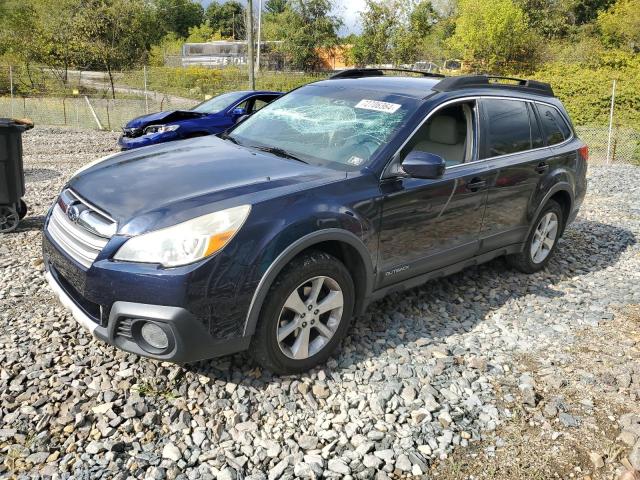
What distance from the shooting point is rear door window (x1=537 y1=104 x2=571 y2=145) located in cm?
512

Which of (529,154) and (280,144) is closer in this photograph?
(280,144)

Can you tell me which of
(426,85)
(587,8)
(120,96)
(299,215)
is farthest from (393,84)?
(587,8)

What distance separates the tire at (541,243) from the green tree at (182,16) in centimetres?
7273

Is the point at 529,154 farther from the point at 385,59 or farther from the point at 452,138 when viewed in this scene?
the point at 385,59

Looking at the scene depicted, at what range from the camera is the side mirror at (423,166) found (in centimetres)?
349

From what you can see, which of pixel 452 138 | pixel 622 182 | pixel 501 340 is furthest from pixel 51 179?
pixel 622 182

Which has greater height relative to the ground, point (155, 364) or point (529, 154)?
point (529, 154)

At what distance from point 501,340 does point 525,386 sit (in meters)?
0.63

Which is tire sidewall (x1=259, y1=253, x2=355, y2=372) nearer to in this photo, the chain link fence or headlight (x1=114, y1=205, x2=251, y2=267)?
headlight (x1=114, y1=205, x2=251, y2=267)

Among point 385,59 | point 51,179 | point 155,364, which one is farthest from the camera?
point 385,59

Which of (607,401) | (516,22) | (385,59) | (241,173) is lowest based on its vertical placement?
(607,401)

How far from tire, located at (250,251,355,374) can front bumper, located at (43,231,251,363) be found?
19 cm

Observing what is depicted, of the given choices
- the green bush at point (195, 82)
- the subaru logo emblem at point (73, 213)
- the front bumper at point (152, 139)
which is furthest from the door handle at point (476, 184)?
the green bush at point (195, 82)

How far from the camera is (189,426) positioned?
→ 2.89 metres
